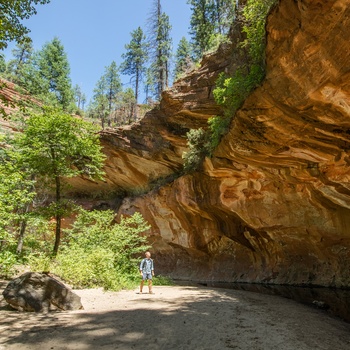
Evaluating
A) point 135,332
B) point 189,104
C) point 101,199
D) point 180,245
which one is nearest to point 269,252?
point 180,245

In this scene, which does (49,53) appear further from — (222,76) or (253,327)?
(253,327)

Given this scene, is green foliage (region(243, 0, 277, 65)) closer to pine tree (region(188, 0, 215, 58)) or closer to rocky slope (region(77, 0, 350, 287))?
rocky slope (region(77, 0, 350, 287))

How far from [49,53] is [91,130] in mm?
15116

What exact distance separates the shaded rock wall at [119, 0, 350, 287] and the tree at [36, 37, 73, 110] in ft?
36.8

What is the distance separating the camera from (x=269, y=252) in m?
16.7

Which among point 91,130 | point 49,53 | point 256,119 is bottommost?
point 256,119

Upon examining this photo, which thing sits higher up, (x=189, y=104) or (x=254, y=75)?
(x=189, y=104)

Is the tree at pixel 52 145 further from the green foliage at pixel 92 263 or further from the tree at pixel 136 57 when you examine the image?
the tree at pixel 136 57

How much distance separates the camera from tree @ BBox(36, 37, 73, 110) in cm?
2448

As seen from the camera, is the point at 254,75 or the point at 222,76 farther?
the point at 222,76

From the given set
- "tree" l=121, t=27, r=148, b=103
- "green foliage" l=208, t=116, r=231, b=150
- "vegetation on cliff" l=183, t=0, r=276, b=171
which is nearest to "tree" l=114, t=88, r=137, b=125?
"tree" l=121, t=27, r=148, b=103

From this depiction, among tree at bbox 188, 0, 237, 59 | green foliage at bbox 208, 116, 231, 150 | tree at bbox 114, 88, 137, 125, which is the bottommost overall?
green foliage at bbox 208, 116, 231, 150

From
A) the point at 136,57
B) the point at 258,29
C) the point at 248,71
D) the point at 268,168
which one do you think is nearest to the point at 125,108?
the point at 136,57

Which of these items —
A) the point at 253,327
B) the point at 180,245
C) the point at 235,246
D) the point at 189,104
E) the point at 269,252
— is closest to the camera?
the point at 253,327
